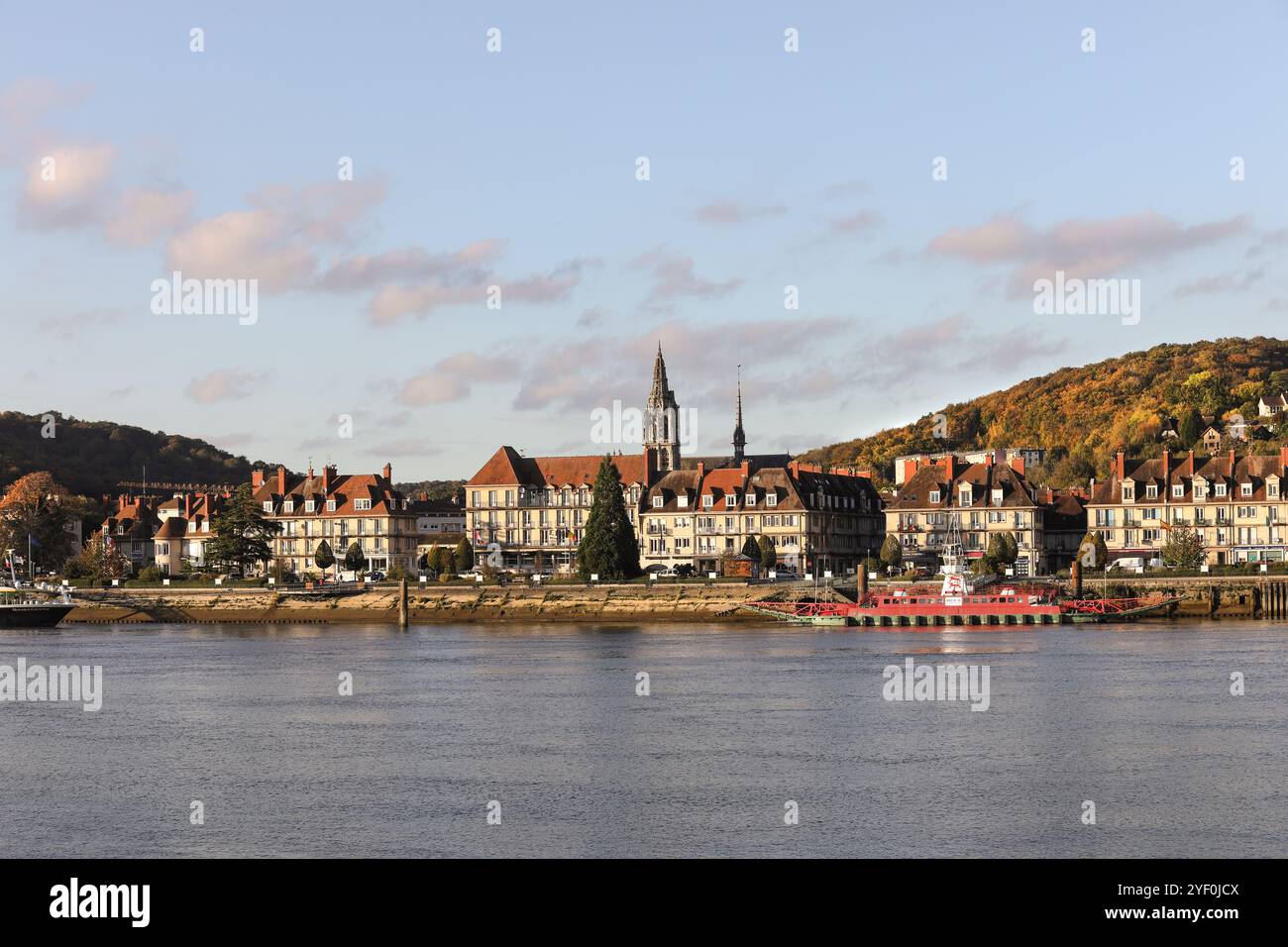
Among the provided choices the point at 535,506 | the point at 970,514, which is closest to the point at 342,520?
the point at 535,506

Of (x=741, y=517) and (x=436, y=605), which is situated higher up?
(x=741, y=517)

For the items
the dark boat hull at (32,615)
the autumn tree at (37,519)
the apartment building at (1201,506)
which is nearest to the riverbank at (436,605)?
the dark boat hull at (32,615)

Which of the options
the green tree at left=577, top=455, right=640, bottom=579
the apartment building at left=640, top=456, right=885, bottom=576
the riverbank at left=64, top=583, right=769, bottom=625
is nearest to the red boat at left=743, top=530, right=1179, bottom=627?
the riverbank at left=64, top=583, right=769, bottom=625

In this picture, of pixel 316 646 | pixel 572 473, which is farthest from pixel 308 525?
pixel 316 646

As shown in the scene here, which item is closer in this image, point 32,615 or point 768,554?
point 32,615

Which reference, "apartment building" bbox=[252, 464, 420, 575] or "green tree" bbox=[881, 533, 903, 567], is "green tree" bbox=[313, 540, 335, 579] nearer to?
"apartment building" bbox=[252, 464, 420, 575]

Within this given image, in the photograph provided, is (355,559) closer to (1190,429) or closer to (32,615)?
(32,615)

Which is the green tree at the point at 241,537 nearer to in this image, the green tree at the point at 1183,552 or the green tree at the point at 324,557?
the green tree at the point at 324,557
